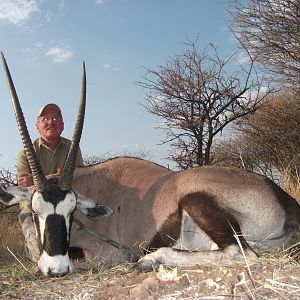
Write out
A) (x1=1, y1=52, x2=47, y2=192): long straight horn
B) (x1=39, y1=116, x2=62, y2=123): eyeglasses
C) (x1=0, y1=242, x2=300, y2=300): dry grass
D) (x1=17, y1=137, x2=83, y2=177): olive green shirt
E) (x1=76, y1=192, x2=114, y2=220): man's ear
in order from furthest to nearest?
(x1=39, y1=116, x2=62, y2=123): eyeglasses → (x1=17, y1=137, x2=83, y2=177): olive green shirt → (x1=76, y1=192, x2=114, y2=220): man's ear → (x1=1, y1=52, x2=47, y2=192): long straight horn → (x1=0, y1=242, x2=300, y2=300): dry grass

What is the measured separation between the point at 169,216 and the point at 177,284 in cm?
128

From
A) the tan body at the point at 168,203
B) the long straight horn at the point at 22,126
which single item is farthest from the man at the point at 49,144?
the long straight horn at the point at 22,126

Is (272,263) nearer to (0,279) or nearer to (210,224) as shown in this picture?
(210,224)

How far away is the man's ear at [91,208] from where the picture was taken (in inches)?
185

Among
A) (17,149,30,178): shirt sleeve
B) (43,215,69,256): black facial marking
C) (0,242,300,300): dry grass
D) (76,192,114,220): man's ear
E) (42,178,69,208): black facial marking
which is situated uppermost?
(17,149,30,178): shirt sleeve

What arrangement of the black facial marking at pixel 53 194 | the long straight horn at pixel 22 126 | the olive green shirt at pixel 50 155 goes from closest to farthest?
the black facial marking at pixel 53 194 → the long straight horn at pixel 22 126 → the olive green shirt at pixel 50 155

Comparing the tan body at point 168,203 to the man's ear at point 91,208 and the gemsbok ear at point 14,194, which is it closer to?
the man's ear at point 91,208

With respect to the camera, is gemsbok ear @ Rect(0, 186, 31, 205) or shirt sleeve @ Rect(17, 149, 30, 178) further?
shirt sleeve @ Rect(17, 149, 30, 178)

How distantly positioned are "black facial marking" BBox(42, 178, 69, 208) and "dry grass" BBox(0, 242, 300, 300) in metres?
0.57

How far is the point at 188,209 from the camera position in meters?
4.27

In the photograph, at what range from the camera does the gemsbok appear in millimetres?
3980

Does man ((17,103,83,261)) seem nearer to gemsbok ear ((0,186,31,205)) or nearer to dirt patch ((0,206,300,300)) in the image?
gemsbok ear ((0,186,31,205))

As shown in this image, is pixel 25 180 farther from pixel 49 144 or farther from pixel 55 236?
pixel 55 236

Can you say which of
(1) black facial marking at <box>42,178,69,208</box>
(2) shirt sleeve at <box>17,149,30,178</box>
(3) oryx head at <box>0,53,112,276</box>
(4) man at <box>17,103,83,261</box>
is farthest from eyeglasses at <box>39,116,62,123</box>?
(1) black facial marking at <box>42,178,69,208</box>
